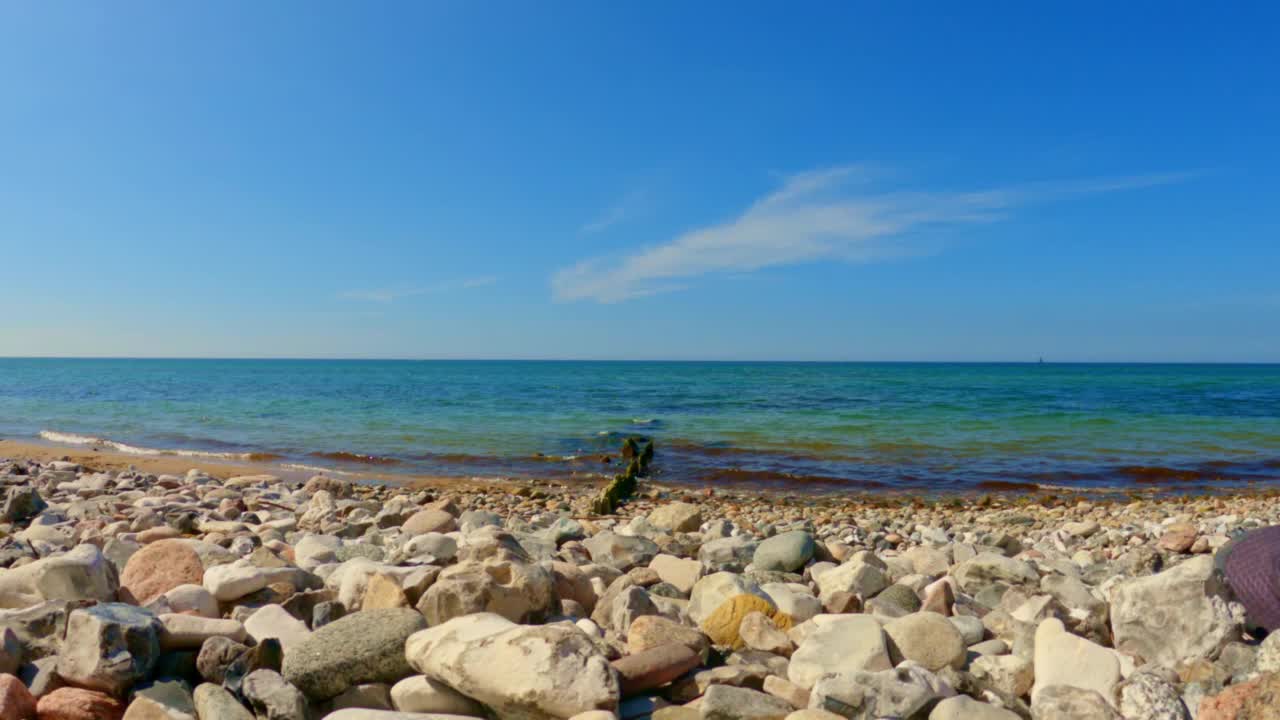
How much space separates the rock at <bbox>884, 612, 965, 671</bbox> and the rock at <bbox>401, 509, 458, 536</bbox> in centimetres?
368

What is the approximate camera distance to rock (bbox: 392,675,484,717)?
2404mm

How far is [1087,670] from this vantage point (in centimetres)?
252

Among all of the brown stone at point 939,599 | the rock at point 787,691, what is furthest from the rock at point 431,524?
the rock at point 787,691

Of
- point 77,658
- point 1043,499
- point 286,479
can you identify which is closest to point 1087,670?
point 77,658

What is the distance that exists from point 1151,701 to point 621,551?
306 cm

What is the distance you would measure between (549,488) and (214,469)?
5880 millimetres

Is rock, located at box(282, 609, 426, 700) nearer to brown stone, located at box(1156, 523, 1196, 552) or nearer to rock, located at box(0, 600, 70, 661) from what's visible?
rock, located at box(0, 600, 70, 661)

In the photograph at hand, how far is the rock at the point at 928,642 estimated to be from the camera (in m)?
2.77

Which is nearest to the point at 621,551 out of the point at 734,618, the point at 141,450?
the point at 734,618

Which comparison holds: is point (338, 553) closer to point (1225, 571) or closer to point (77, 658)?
point (77, 658)

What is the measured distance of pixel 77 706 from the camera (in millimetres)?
2379

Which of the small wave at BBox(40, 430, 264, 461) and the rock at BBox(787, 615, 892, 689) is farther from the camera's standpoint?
the small wave at BBox(40, 430, 264, 461)

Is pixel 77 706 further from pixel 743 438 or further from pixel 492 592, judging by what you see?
pixel 743 438

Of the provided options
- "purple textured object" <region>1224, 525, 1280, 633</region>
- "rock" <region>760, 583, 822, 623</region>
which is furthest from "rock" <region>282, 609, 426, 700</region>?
"purple textured object" <region>1224, 525, 1280, 633</region>
